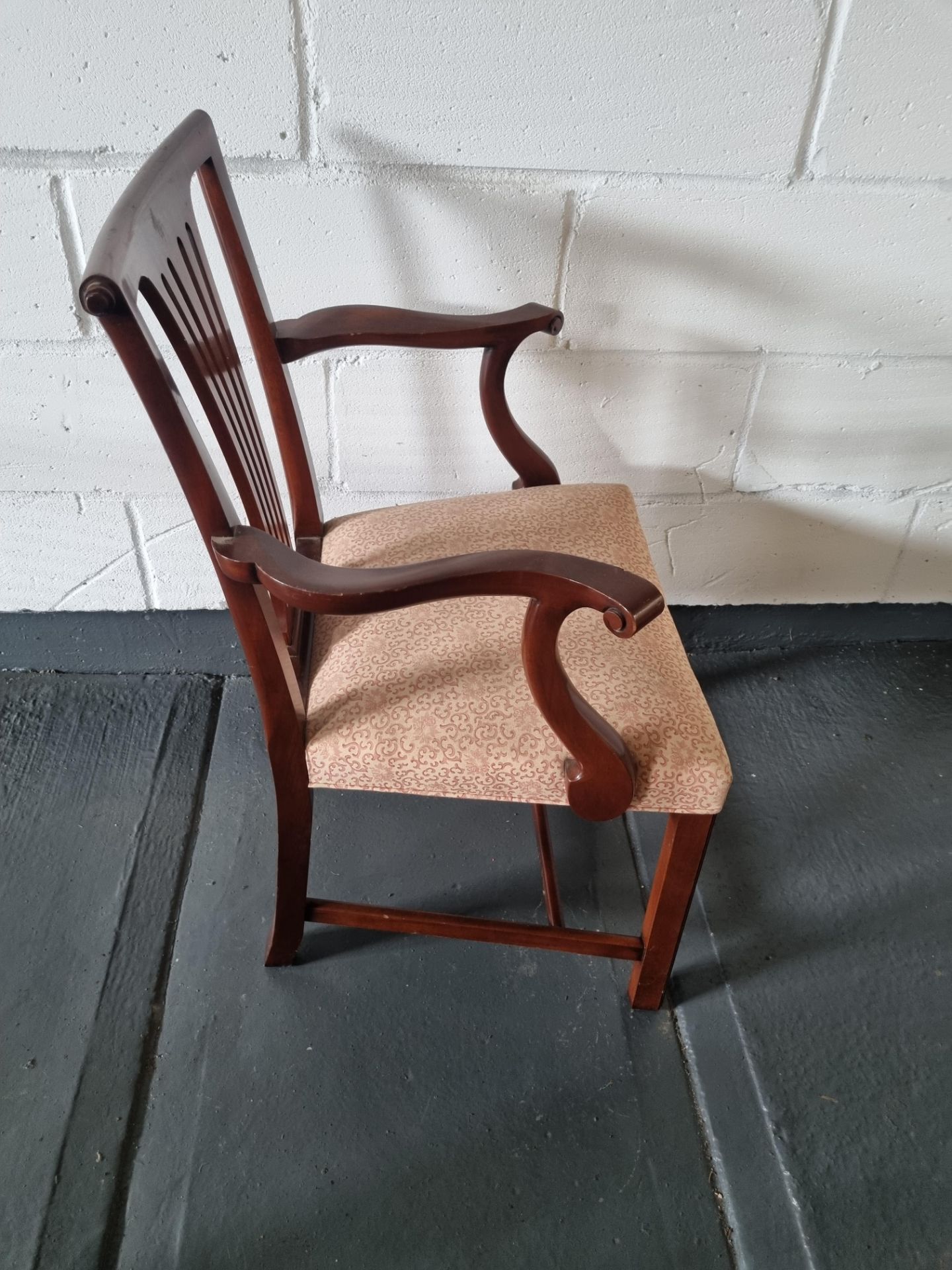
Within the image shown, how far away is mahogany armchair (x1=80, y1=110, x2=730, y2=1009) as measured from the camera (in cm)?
87

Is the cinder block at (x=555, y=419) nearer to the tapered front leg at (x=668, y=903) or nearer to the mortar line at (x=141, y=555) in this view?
the mortar line at (x=141, y=555)

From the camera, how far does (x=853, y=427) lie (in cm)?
158

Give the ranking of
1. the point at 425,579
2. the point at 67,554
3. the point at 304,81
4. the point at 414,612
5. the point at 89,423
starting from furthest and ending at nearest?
1. the point at 67,554
2. the point at 89,423
3. the point at 304,81
4. the point at 414,612
5. the point at 425,579

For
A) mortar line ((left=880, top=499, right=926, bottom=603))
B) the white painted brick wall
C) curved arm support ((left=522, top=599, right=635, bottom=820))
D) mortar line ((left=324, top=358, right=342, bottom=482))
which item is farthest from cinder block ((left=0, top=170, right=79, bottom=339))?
mortar line ((left=880, top=499, right=926, bottom=603))

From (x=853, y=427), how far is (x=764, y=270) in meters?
0.33

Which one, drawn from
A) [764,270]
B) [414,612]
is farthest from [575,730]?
[764,270]

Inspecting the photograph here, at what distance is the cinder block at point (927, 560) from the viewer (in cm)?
171

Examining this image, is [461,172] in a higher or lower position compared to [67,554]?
higher

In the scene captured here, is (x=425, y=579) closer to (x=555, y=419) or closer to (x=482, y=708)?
(x=482, y=708)

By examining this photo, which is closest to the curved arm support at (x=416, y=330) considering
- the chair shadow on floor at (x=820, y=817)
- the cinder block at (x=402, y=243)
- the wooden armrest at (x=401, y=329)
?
the wooden armrest at (x=401, y=329)

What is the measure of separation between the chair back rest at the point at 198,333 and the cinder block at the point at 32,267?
363 mm

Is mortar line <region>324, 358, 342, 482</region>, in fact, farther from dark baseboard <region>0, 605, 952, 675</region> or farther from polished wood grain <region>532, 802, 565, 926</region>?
polished wood grain <region>532, 802, 565, 926</region>

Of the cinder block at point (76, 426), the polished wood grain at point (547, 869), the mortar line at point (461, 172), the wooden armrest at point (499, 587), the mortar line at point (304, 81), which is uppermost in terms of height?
the mortar line at point (304, 81)

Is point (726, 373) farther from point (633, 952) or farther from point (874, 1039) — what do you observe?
point (874, 1039)
